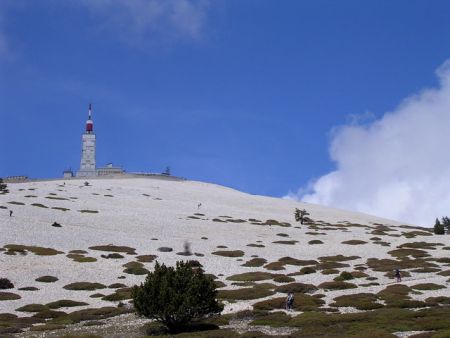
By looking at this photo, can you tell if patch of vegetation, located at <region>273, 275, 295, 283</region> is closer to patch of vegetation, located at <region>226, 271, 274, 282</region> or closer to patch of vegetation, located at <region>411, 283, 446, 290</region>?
patch of vegetation, located at <region>226, 271, 274, 282</region>

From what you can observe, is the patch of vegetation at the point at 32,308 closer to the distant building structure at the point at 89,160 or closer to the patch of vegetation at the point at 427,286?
the patch of vegetation at the point at 427,286

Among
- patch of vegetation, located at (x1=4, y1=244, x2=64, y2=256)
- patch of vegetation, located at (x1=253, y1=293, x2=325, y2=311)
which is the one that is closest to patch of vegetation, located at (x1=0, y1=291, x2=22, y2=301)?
patch of vegetation, located at (x1=4, y1=244, x2=64, y2=256)

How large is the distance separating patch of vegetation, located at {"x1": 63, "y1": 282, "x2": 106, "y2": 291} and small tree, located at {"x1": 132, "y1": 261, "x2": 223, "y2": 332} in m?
14.7

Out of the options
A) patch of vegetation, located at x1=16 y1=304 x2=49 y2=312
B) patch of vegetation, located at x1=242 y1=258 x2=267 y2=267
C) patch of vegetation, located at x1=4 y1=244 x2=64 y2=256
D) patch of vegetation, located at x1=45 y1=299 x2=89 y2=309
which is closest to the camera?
patch of vegetation, located at x1=16 y1=304 x2=49 y2=312

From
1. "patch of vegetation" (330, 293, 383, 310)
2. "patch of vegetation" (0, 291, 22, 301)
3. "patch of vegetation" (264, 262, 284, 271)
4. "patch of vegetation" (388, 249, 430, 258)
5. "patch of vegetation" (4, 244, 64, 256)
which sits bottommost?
"patch of vegetation" (330, 293, 383, 310)

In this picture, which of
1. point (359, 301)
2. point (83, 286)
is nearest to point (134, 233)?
point (83, 286)

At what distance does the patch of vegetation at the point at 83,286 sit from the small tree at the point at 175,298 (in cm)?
1474

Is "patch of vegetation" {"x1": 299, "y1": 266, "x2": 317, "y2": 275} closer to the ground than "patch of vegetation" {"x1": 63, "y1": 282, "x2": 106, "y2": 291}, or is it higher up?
higher up

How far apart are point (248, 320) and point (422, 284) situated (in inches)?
600

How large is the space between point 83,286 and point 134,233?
28892 mm

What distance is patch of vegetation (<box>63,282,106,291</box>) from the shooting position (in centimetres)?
4425

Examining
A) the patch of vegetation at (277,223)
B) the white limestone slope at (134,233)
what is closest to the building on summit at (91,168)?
the white limestone slope at (134,233)

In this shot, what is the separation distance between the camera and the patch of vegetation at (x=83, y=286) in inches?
1742

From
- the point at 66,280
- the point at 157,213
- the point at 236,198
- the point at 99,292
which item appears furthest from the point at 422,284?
the point at 236,198
